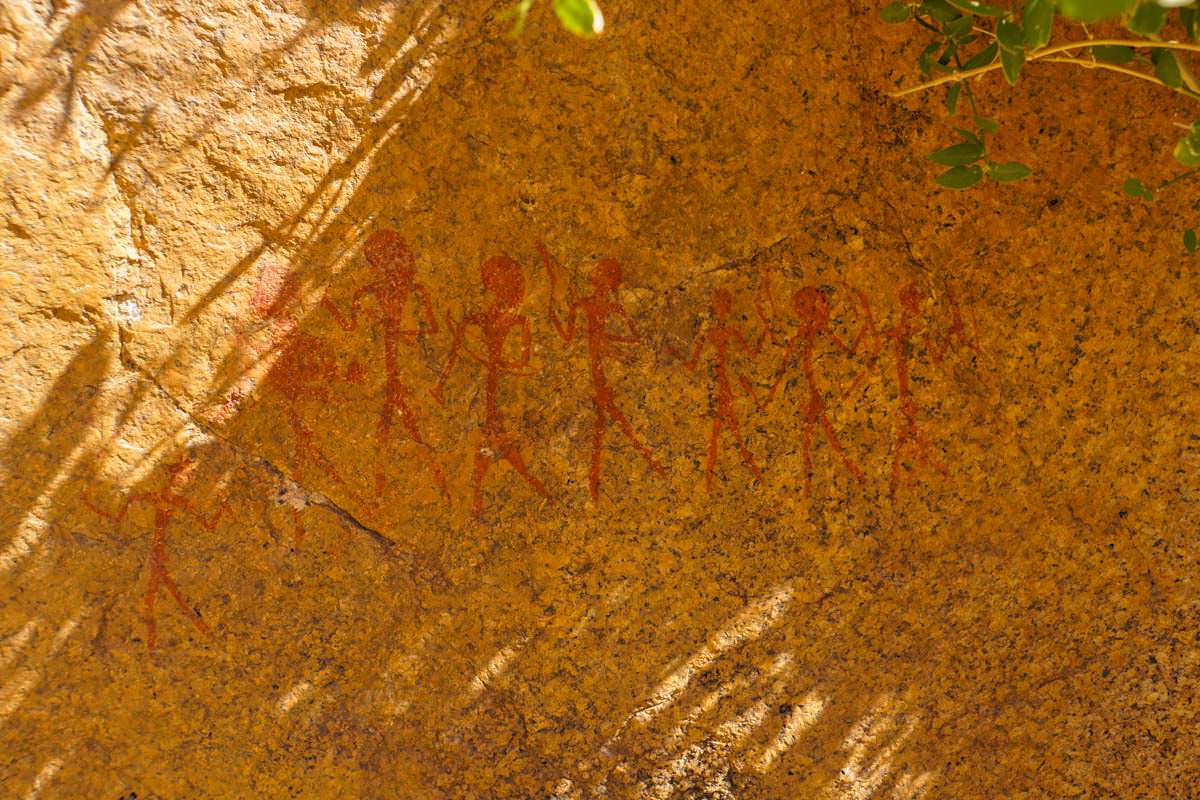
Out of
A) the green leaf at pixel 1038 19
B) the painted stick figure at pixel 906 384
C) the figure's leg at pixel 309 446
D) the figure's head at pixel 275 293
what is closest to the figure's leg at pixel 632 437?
the painted stick figure at pixel 906 384

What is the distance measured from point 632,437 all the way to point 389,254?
61cm

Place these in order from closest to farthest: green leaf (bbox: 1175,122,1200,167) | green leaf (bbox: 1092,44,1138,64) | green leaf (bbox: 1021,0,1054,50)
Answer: green leaf (bbox: 1021,0,1054,50), green leaf (bbox: 1175,122,1200,167), green leaf (bbox: 1092,44,1138,64)

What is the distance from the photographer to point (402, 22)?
75.7 inches

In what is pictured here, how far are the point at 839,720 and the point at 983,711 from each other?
0.30 metres

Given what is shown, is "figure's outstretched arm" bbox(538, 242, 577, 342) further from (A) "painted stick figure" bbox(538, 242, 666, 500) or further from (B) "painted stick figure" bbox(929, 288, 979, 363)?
(B) "painted stick figure" bbox(929, 288, 979, 363)

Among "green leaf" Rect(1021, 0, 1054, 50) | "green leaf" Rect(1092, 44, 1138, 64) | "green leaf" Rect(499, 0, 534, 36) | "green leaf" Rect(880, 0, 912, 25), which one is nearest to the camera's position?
"green leaf" Rect(499, 0, 534, 36)

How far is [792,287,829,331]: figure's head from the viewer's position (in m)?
1.98

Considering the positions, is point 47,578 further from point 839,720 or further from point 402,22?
point 839,720

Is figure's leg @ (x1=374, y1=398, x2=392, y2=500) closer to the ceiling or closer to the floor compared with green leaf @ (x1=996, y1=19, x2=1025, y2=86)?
closer to the floor

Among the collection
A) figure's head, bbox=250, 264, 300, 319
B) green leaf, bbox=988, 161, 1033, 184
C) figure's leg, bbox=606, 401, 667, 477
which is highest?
green leaf, bbox=988, 161, 1033, 184

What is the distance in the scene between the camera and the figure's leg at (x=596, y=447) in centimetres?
196

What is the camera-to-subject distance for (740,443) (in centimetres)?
199

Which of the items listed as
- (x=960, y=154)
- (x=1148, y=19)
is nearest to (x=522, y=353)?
(x=960, y=154)

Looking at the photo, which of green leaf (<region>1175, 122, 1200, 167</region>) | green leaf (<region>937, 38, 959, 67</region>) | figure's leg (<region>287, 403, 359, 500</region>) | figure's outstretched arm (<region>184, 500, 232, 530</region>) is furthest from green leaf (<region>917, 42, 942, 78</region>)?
figure's outstretched arm (<region>184, 500, 232, 530</region>)
